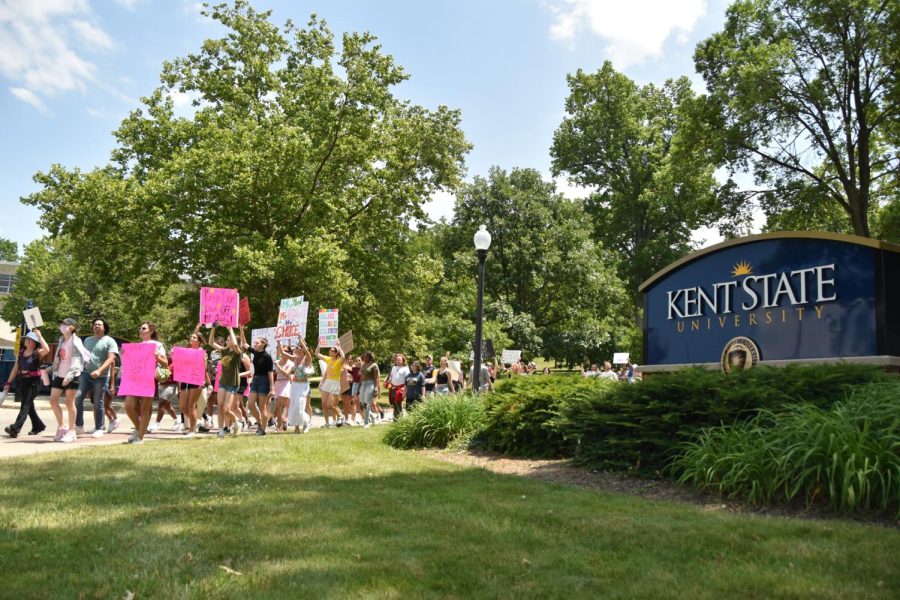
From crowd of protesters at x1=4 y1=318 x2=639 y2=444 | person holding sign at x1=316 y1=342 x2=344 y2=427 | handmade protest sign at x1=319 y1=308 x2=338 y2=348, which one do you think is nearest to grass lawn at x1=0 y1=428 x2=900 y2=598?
crowd of protesters at x1=4 y1=318 x2=639 y2=444

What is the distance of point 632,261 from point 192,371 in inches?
1358

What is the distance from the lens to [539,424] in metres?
9.84

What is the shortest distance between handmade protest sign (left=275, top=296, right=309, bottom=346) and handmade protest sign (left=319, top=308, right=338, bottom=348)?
1617 mm

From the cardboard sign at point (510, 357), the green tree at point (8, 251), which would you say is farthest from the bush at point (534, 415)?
the green tree at point (8, 251)

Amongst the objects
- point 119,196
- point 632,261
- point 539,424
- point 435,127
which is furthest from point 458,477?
point 632,261

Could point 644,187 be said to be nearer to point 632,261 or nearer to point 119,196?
point 632,261

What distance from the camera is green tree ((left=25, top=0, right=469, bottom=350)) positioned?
78.2 feet

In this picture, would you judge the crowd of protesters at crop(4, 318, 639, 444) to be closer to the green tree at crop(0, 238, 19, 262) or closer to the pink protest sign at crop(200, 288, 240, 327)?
the pink protest sign at crop(200, 288, 240, 327)

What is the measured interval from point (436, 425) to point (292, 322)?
17.1ft

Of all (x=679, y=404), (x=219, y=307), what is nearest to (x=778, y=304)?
(x=679, y=404)

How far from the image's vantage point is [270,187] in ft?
81.2

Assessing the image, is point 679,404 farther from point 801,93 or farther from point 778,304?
point 801,93

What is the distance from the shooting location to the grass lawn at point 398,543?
3936 millimetres

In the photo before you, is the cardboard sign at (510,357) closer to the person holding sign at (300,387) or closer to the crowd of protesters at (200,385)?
the crowd of protesters at (200,385)
